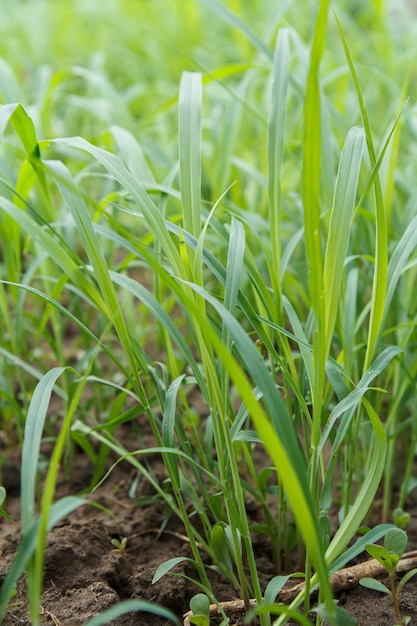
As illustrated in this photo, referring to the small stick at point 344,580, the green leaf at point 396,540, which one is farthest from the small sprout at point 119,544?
the green leaf at point 396,540

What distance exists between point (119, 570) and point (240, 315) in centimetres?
64

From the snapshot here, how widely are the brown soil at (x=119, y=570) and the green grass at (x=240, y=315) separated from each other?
0.04 metres

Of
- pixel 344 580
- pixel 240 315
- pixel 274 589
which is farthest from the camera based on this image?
pixel 240 315

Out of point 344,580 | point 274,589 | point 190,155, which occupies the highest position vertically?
point 190,155

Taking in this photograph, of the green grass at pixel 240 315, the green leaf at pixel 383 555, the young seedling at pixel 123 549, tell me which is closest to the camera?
the green grass at pixel 240 315

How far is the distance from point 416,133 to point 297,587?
3.26 ft

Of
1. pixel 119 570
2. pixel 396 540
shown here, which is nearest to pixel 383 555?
pixel 396 540

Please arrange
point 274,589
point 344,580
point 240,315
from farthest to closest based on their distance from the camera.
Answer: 1. point 240,315
2. point 344,580
3. point 274,589

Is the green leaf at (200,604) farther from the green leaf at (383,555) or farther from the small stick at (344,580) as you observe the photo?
the green leaf at (383,555)

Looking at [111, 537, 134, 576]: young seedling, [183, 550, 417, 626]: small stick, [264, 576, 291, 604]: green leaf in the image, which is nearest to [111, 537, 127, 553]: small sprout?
[111, 537, 134, 576]: young seedling

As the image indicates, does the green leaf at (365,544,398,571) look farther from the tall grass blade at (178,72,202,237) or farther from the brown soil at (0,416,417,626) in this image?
the tall grass blade at (178,72,202,237)

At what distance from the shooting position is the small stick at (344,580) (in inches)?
32.8

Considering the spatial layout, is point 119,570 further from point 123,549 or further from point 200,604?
point 200,604

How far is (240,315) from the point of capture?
1427 millimetres
